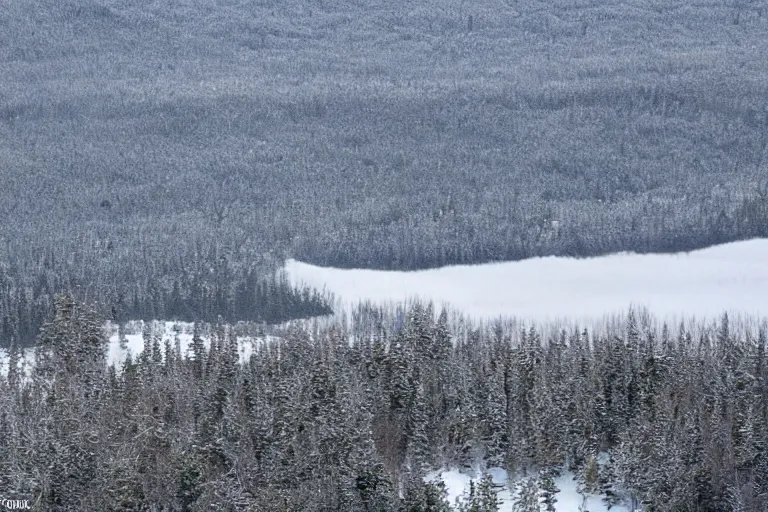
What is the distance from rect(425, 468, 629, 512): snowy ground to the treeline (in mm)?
1154

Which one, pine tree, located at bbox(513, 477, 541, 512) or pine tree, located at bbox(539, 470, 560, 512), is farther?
pine tree, located at bbox(539, 470, 560, 512)

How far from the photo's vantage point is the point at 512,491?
145875mm

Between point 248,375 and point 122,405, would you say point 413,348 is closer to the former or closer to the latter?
point 248,375

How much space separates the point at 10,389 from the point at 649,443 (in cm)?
5996

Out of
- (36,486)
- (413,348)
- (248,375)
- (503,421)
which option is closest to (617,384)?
(503,421)

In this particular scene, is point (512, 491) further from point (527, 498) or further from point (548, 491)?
point (527, 498)

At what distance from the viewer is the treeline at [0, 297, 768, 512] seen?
134 metres

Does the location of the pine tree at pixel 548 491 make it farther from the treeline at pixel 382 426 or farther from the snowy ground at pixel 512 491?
the snowy ground at pixel 512 491

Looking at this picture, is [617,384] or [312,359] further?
[312,359]

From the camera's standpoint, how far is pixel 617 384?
517ft

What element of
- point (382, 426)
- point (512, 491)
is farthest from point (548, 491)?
Answer: point (382, 426)

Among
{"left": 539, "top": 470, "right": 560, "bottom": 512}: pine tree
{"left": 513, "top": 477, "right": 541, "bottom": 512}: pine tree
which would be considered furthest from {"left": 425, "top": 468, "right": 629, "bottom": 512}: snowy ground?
{"left": 539, "top": 470, "right": 560, "bottom": 512}: pine tree

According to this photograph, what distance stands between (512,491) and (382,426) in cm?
1440

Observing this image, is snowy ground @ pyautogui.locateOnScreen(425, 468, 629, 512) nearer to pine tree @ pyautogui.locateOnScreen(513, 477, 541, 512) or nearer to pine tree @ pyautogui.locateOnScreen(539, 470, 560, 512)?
pine tree @ pyautogui.locateOnScreen(513, 477, 541, 512)
